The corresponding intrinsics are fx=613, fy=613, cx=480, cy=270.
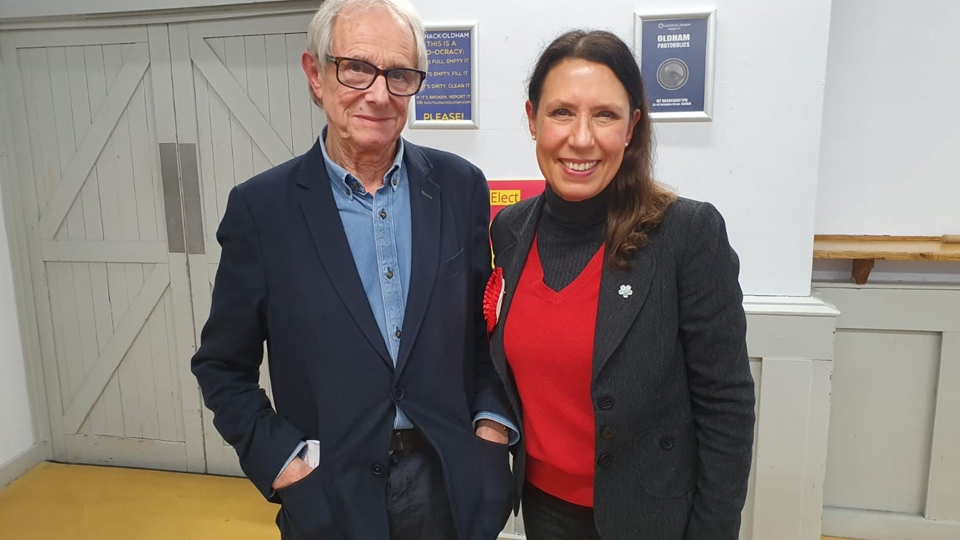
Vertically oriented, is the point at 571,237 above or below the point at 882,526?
above

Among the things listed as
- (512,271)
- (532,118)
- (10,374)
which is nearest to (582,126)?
(532,118)

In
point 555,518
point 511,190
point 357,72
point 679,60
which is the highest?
point 679,60

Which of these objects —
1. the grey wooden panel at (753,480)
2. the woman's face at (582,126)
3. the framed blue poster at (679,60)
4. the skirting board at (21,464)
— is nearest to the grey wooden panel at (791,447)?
the grey wooden panel at (753,480)

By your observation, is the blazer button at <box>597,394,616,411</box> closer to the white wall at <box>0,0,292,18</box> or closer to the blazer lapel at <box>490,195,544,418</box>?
the blazer lapel at <box>490,195,544,418</box>

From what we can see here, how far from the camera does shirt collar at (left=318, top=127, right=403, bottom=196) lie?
1.18m

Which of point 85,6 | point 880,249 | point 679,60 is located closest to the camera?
point 679,60

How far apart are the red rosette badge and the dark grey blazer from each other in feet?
0.66

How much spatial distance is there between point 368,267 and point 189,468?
97.0 inches

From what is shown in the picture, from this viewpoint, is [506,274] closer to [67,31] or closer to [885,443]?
[885,443]

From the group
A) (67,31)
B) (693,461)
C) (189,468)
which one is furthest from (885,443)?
(67,31)

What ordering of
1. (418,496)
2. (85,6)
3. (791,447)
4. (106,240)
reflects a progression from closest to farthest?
(418,496) → (791,447) → (85,6) → (106,240)

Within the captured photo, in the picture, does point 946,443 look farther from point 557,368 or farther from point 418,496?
point 418,496

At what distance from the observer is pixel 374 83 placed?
1109mm

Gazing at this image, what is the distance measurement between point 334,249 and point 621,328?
541mm
